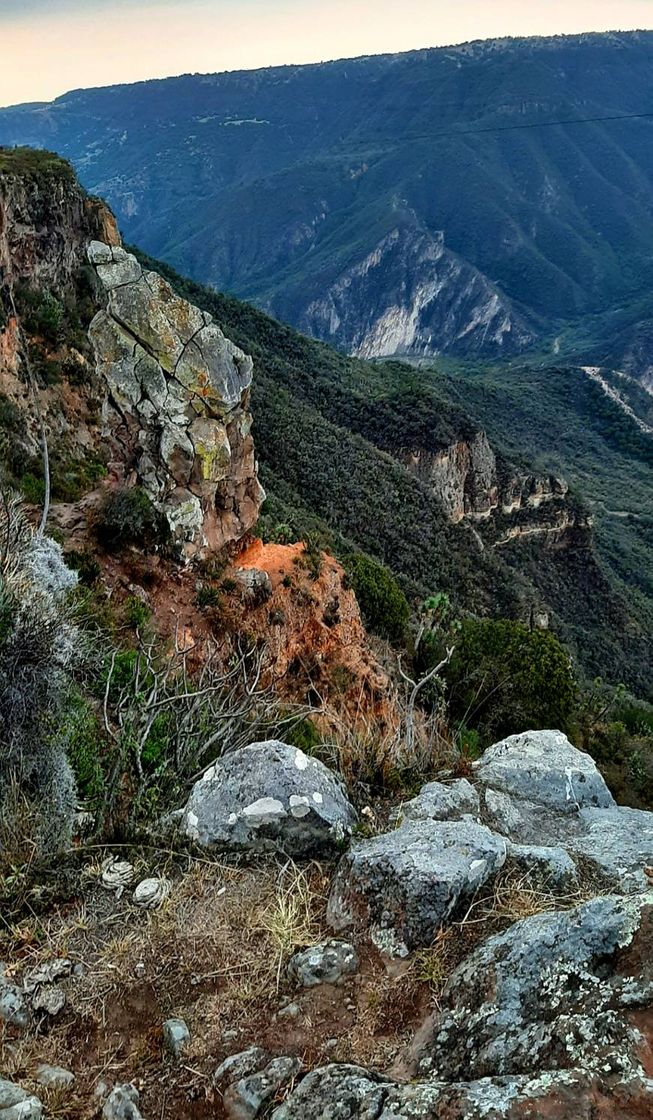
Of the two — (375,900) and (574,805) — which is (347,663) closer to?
(574,805)

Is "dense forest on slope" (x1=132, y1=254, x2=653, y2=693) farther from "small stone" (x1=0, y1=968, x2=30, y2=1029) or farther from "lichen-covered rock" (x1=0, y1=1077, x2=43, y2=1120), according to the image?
"lichen-covered rock" (x1=0, y1=1077, x2=43, y2=1120)

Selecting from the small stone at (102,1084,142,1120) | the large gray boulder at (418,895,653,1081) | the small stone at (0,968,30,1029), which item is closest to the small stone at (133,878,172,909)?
the small stone at (0,968,30,1029)

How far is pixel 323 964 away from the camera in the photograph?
3.58m

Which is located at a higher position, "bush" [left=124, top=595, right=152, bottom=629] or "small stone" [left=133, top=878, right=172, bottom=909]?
"small stone" [left=133, top=878, right=172, bottom=909]

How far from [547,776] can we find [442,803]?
1344mm

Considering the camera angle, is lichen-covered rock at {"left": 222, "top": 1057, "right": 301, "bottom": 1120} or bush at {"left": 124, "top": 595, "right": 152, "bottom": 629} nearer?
lichen-covered rock at {"left": 222, "top": 1057, "right": 301, "bottom": 1120}

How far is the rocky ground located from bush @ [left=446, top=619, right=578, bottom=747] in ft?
55.3

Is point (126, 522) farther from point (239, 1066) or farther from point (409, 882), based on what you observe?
point (239, 1066)

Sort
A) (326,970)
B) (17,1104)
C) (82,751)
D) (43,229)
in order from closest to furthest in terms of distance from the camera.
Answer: (17,1104) < (326,970) < (82,751) < (43,229)

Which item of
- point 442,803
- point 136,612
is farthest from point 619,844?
point 136,612

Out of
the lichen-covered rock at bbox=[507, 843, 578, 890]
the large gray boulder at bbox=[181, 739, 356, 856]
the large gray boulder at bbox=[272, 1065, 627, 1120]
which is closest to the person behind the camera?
the large gray boulder at bbox=[272, 1065, 627, 1120]

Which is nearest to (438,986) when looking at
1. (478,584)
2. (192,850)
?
(192,850)

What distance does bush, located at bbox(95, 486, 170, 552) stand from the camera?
572 inches

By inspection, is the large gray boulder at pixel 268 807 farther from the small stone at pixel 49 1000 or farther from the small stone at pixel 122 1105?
the small stone at pixel 122 1105
